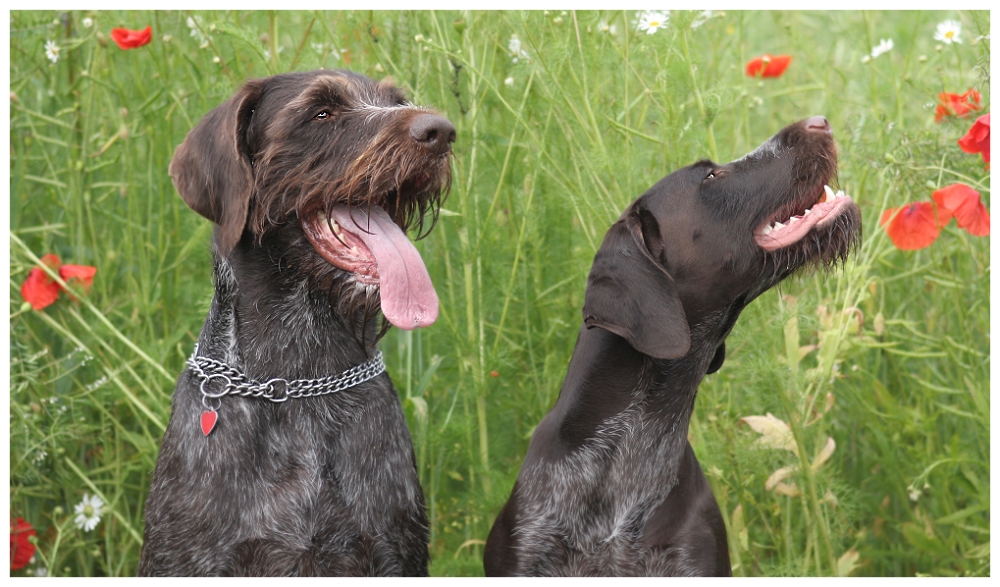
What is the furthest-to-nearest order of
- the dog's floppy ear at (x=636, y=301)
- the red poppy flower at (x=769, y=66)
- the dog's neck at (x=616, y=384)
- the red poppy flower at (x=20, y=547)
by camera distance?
the red poppy flower at (x=769, y=66) → the red poppy flower at (x=20, y=547) → the dog's neck at (x=616, y=384) → the dog's floppy ear at (x=636, y=301)

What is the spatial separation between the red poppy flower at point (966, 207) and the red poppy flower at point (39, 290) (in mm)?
3321

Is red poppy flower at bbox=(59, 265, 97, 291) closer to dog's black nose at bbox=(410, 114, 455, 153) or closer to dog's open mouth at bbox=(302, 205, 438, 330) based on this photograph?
dog's open mouth at bbox=(302, 205, 438, 330)

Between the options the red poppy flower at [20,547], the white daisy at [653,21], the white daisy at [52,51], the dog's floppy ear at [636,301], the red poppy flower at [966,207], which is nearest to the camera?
the dog's floppy ear at [636,301]

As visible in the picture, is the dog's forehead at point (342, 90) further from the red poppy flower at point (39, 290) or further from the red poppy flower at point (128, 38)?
the red poppy flower at point (39, 290)

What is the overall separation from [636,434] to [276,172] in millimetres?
1429

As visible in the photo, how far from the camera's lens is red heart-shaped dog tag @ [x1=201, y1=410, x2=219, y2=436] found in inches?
129

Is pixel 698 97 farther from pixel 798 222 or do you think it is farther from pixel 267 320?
pixel 267 320

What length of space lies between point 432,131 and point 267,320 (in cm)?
82

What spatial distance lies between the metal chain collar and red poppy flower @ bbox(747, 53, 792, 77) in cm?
254

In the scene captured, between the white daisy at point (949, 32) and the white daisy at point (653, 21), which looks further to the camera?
the white daisy at point (949, 32)

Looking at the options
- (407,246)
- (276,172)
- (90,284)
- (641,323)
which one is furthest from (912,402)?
(90,284)

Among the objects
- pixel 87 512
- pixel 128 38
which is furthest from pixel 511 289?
pixel 87 512

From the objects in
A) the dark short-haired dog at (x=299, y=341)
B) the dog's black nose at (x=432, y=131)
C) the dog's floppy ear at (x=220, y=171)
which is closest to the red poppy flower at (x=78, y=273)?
the dark short-haired dog at (x=299, y=341)

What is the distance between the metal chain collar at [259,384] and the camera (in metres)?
3.36
